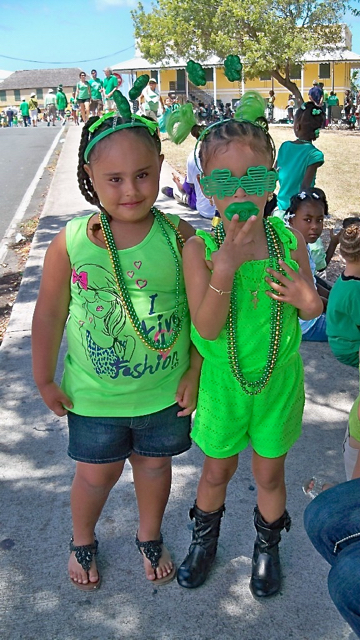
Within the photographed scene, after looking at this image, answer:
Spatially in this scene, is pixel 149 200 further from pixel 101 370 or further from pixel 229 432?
pixel 229 432

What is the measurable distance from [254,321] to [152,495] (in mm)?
748

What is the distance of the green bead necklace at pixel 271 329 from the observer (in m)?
1.88

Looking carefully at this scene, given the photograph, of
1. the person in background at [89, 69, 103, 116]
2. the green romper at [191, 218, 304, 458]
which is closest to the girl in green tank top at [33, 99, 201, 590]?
the green romper at [191, 218, 304, 458]

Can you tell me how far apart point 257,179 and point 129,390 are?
77 centimetres

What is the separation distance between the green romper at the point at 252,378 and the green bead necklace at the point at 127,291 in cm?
7

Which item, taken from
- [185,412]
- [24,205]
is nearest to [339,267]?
[185,412]

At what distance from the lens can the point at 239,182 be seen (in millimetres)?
1718

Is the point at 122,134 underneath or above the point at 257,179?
above

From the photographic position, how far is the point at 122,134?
1842 mm

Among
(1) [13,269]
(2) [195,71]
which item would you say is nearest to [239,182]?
(2) [195,71]

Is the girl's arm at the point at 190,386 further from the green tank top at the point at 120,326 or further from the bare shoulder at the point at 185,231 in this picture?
the bare shoulder at the point at 185,231

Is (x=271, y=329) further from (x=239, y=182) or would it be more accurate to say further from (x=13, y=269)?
(x=13, y=269)

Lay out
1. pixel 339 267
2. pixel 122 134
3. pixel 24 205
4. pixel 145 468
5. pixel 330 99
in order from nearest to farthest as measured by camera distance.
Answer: pixel 122 134
pixel 145 468
pixel 339 267
pixel 24 205
pixel 330 99

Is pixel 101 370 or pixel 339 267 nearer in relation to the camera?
pixel 101 370
